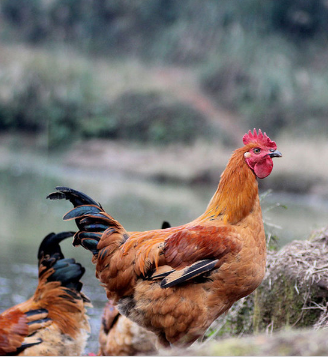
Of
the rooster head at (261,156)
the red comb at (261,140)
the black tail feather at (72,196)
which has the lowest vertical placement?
the black tail feather at (72,196)

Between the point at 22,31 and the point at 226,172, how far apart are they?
21.4 meters

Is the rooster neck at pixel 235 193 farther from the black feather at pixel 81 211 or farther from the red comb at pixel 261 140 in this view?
the black feather at pixel 81 211

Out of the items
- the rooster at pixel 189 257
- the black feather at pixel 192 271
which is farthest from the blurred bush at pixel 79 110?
the black feather at pixel 192 271

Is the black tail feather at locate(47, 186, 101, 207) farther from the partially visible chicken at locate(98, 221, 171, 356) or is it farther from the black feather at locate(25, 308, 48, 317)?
the black feather at locate(25, 308, 48, 317)

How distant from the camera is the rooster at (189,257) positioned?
2.41 meters

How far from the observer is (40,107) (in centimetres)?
1803

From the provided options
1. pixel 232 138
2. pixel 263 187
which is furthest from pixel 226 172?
pixel 232 138

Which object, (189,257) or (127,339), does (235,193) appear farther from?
(127,339)

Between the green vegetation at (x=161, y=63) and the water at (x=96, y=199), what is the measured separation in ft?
10.7

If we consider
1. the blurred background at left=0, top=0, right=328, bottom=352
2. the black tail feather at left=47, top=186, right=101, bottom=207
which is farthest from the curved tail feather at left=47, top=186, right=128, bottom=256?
the blurred background at left=0, top=0, right=328, bottom=352

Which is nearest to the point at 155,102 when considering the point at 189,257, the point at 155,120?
the point at 155,120

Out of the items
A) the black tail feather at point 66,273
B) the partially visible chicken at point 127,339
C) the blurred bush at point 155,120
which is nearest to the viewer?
the partially visible chicken at point 127,339

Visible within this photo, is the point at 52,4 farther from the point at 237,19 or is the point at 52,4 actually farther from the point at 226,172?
the point at 226,172

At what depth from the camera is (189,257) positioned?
2.45m
